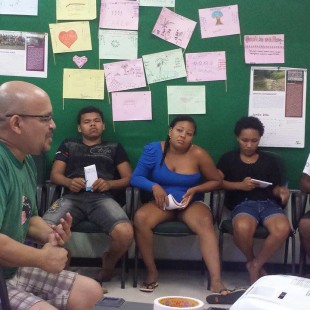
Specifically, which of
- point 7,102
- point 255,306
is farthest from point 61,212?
point 255,306

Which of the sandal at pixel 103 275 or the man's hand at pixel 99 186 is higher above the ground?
the man's hand at pixel 99 186

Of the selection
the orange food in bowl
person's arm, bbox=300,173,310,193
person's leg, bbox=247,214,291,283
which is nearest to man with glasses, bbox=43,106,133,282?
person's leg, bbox=247,214,291,283

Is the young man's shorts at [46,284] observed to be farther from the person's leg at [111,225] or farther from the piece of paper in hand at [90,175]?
the piece of paper in hand at [90,175]

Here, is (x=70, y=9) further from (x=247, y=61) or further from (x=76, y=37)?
(x=247, y=61)

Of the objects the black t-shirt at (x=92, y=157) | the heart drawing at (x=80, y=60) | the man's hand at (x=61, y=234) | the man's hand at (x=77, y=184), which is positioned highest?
the heart drawing at (x=80, y=60)

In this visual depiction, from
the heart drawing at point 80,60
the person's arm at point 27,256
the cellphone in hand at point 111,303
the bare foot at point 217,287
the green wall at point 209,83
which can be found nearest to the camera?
the person's arm at point 27,256

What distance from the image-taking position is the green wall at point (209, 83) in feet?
13.5

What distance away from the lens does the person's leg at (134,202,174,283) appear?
3.66m

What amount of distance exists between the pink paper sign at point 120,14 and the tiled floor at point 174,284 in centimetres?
186

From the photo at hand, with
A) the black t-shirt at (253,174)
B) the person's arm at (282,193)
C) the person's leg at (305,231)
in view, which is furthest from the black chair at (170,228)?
the person's leg at (305,231)

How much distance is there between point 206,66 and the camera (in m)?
4.14

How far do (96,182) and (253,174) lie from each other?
112cm

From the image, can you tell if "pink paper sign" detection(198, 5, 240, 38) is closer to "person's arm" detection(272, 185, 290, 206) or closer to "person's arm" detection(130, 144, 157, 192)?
"person's arm" detection(130, 144, 157, 192)

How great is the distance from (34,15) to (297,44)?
201 cm
